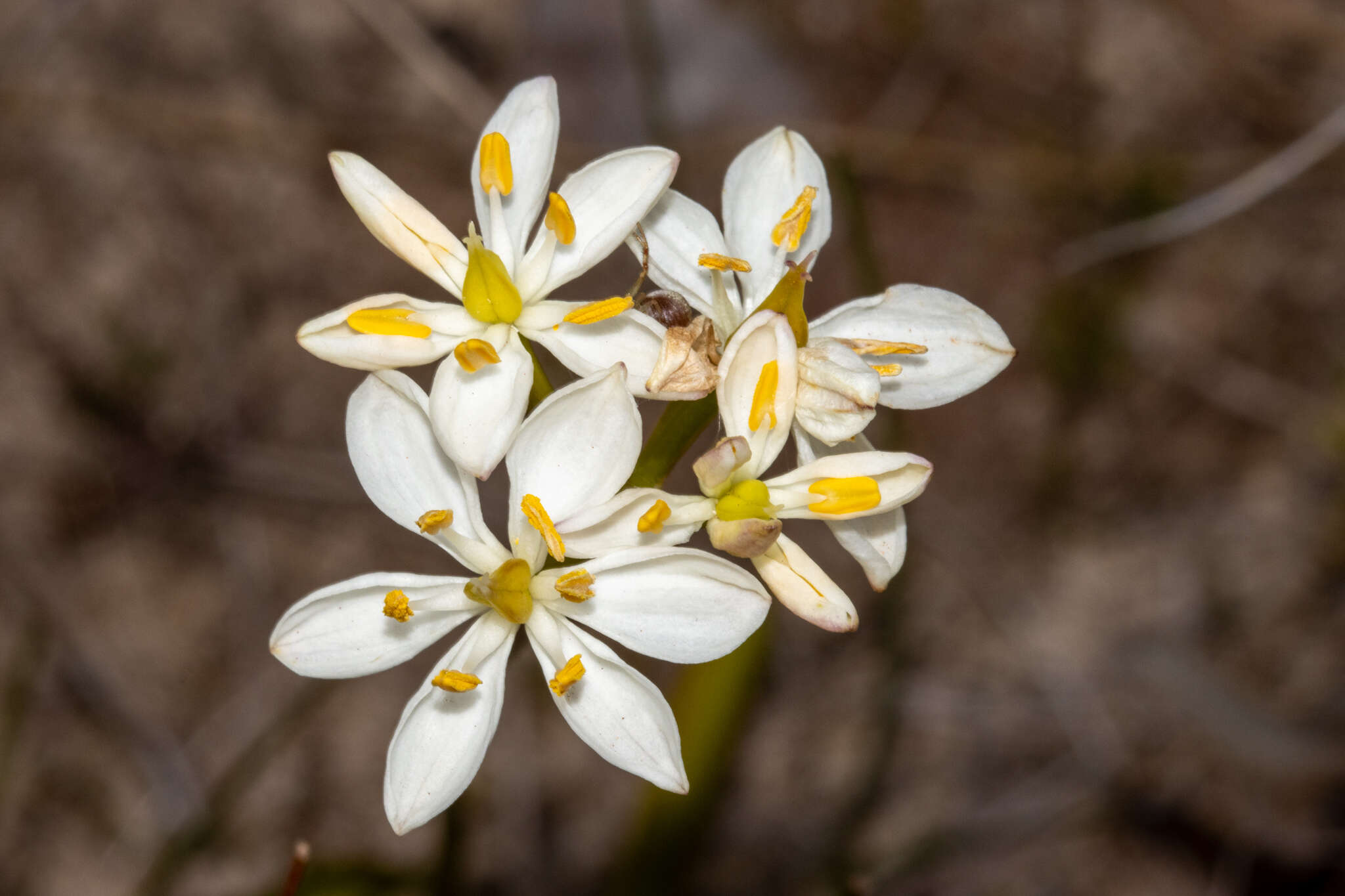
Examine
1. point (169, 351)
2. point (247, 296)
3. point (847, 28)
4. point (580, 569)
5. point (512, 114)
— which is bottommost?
point (169, 351)

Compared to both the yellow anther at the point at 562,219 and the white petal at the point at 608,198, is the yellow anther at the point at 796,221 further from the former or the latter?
the yellow anther at the point at 562,219

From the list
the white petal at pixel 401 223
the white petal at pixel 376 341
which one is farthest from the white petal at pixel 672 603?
the white petal at pixel 401 223

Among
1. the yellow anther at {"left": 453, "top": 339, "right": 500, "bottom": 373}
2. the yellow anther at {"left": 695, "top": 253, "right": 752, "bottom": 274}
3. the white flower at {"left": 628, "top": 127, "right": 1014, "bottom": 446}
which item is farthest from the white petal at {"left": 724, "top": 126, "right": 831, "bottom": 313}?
the yellow anther at {"left": 453, "top": 339, "right": 500, "bottom": 373}

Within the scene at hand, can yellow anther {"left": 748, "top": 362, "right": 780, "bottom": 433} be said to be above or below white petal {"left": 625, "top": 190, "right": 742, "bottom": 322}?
below

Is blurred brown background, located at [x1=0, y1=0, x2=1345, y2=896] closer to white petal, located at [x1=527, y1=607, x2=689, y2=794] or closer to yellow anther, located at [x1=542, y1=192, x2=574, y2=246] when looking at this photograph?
white petal, located at [x1=527, y1=607, x2=689, y2=794]

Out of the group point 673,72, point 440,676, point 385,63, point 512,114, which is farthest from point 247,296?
point 440,676

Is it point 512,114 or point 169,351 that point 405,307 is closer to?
point 512,114
